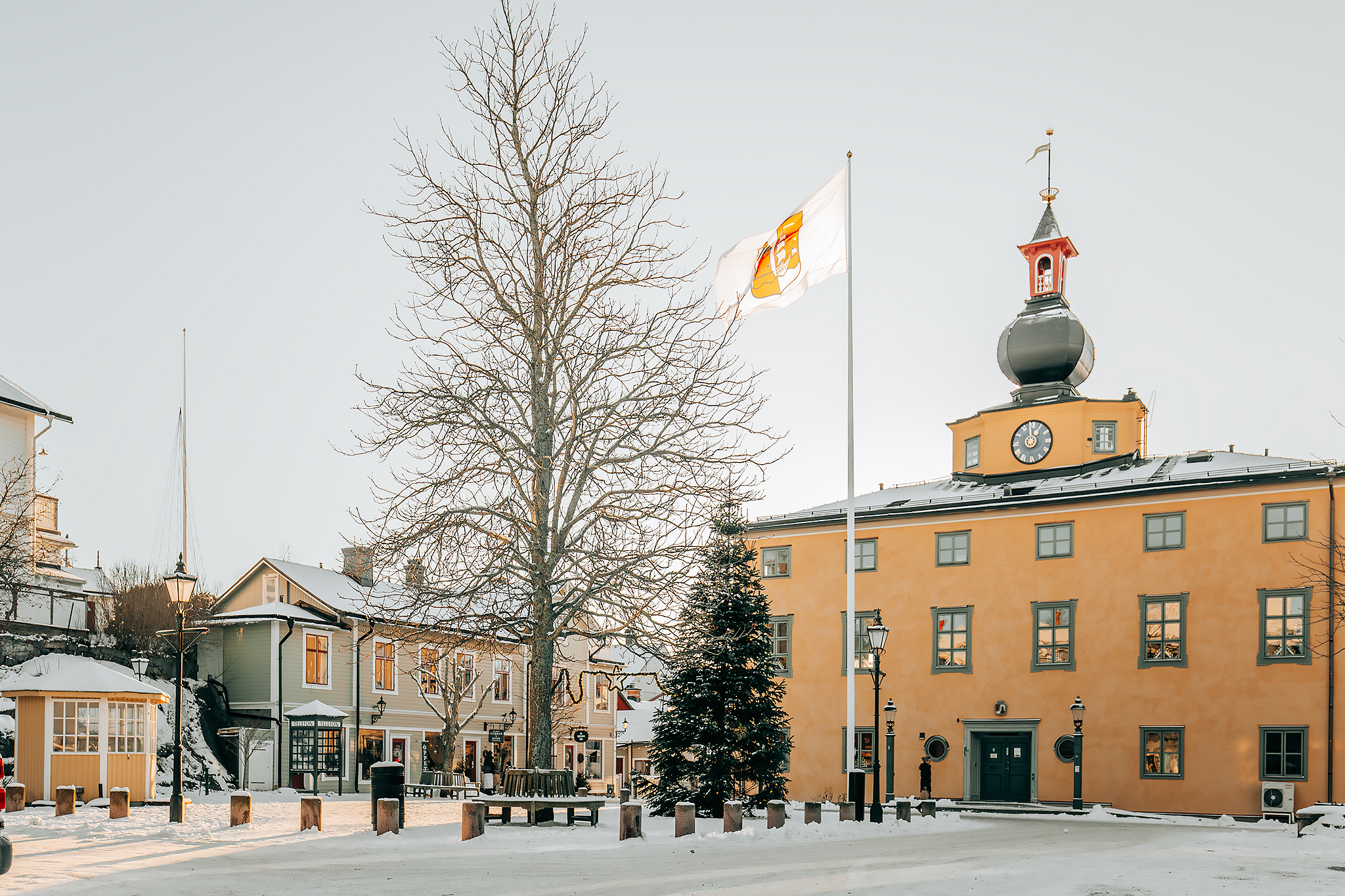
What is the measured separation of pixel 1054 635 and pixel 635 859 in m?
25.0

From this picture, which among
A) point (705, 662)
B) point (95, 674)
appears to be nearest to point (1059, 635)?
point (705, 662)

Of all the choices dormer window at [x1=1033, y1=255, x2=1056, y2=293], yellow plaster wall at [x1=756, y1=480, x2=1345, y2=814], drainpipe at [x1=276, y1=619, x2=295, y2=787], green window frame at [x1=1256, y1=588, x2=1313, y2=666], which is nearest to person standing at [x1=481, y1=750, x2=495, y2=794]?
drainpipe at [x1=276, y1=619, x2=295, y2=787]

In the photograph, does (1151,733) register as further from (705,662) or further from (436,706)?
(436,706)

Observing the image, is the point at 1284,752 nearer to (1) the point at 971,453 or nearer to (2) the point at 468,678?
(1) the point at 971,453

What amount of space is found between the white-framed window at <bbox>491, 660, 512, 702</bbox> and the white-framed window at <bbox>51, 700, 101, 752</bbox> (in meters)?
22.8

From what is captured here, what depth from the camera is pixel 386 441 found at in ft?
69.2

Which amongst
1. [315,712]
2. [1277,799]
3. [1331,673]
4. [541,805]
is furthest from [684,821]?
[315,712]

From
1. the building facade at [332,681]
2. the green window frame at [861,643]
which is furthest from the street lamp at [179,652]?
the green window frame at [861,643]

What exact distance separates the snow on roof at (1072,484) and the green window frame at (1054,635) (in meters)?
3.52

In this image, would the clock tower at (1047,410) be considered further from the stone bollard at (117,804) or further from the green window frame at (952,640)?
the stone bollard at (117,804)

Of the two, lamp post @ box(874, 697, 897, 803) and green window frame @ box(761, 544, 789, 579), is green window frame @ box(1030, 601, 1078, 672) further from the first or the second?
green window frame @ box(761, 544, 789, 579)

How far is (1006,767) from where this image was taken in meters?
37.2

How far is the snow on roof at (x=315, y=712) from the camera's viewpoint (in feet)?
128

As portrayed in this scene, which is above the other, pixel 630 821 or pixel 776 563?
pixel 776 563
